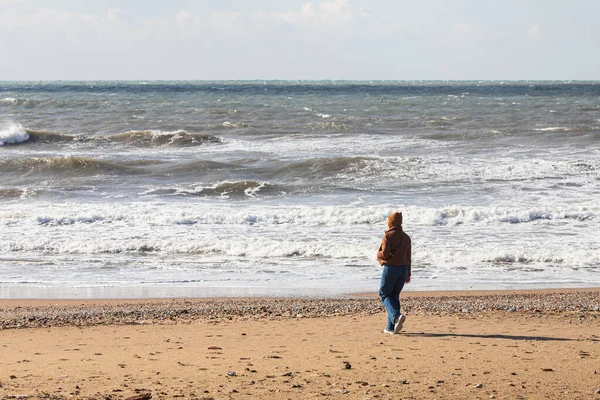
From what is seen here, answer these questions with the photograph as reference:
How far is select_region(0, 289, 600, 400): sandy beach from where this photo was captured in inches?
232

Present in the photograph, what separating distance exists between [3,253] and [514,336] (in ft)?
32.8

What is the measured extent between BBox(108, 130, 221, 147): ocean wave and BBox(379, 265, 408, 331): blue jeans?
27.6m

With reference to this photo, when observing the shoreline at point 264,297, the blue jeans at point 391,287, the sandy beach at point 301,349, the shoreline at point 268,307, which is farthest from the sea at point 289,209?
the blue jeans at point 391,287

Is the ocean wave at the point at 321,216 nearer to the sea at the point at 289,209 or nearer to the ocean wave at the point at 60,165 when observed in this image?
the sea at the point at 289,209

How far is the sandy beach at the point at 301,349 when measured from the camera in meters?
5.89

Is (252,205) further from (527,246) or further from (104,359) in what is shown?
(104,359)

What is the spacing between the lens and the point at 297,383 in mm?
6039

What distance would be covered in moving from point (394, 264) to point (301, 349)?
139cm

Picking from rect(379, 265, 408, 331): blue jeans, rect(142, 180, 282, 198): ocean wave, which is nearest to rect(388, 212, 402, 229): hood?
rect(379, 265, 408, 331): blue jeans

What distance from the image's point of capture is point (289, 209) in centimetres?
1820

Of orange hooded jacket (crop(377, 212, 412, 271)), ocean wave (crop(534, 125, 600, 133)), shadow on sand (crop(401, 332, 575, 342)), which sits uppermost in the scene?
orange hooded jacket (crop(377, 212, 412, 271))

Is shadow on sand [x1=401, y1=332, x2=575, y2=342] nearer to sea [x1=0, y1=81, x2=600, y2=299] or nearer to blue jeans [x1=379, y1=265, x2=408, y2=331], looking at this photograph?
blue jeans [x1=379, y1=265, x2=408, y2=331]

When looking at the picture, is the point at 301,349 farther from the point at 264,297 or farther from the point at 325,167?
the point at 325,167

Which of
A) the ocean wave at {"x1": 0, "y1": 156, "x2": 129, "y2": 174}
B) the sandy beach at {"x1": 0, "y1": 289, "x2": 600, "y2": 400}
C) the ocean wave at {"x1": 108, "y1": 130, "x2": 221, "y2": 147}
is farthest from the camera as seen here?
the ocean wave at {"x1": 108, "y1": 130, "x2": 221, "y2": 147}
